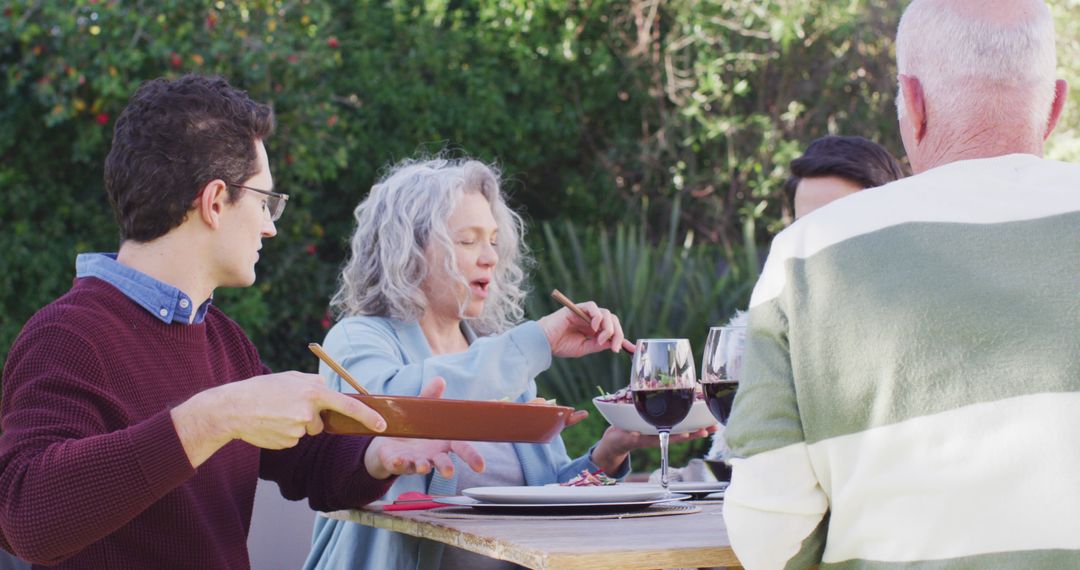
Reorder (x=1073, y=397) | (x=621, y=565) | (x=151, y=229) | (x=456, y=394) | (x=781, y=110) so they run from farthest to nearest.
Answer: (x=781, y=110)
(x=456, y=394)
(x=151, y=229)
(x=621, y=565)
(x=1073, y=397)

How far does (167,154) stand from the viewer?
2.34 m

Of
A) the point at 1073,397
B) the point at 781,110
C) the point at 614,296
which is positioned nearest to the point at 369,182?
the point at 614,296

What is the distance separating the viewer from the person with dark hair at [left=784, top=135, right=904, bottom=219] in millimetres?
3682

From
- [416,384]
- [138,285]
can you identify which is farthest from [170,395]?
[416,384]

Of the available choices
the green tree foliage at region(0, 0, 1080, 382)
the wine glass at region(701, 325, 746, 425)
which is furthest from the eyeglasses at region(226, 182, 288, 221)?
the green tree foliage at region(0, 0, 1080, 382)

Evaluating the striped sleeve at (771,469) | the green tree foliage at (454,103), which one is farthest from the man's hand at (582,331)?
the green tree foliage at (454,103)

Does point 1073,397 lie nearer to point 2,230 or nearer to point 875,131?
point 2,230

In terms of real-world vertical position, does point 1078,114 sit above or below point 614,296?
above

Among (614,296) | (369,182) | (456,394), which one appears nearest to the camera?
(456,394)

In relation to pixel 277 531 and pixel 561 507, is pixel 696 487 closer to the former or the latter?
pixel 561 507

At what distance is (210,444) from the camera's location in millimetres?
1926

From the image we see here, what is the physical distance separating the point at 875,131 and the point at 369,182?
3.45 m

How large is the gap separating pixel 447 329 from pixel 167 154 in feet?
4.14

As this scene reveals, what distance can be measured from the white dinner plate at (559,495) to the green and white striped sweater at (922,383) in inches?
20.8
